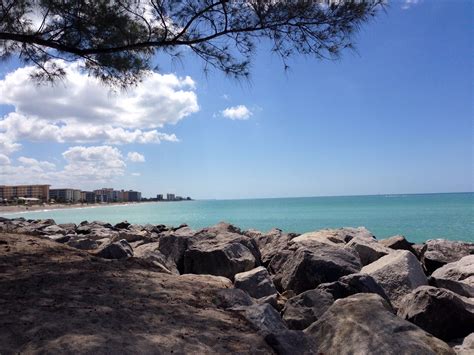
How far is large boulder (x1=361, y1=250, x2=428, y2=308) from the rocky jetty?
0.04 feet

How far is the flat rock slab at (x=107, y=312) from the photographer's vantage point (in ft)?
11.2

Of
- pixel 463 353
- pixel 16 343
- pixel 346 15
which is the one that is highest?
pixel 346 15

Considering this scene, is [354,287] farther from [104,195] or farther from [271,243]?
[104,195]

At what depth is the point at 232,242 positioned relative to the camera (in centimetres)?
765

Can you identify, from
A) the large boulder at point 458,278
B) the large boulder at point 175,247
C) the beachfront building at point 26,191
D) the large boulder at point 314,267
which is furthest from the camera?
the beachfront building at point 26,191

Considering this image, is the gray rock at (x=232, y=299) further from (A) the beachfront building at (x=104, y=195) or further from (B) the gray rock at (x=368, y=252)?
(A) the beachfront building at (x=104, y=195)

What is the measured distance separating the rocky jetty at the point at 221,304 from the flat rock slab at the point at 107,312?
12 mm

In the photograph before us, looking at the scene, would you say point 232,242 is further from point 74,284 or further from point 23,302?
point 23,302

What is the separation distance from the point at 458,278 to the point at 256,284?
10.6ft

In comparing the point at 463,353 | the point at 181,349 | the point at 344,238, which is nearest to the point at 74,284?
the point at 181,349

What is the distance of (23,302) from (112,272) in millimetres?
1405

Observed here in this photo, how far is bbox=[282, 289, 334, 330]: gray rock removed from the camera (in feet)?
15.4

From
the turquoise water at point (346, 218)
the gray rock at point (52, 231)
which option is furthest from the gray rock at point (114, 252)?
the turquoise water at point (346, 218)

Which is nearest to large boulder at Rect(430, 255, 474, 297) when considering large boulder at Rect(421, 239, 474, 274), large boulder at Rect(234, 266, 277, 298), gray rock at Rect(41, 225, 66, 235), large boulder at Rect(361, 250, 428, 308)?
large boulder at Rect(361, 250, 428, 308)
